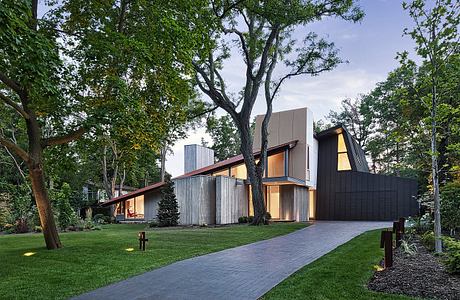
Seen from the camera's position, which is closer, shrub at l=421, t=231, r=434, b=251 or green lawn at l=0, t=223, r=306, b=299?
green lawn at l=0, t=223, r=306, b=299

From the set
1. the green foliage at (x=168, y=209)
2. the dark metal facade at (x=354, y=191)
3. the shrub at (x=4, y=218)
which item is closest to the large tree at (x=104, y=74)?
the green foliage at (x=168, y=209)

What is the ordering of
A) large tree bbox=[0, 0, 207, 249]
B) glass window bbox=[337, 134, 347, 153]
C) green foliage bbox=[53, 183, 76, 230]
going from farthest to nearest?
glass window bbox=[337, 134, 347, 153], green foliage bbox=[53, 183, 76, 230], large tree bbox=[0, 0, 207, 249]

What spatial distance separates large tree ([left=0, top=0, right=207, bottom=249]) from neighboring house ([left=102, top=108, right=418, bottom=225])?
8283 millimetres

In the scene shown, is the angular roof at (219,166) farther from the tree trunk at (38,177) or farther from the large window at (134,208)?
the tree trunk at (38,177)

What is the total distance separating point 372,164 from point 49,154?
36.1 m

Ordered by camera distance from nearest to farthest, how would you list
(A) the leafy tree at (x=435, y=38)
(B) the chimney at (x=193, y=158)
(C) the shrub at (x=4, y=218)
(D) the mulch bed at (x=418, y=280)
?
(D) the mulch bed at (x=418, y=280)
(A) the leafy tree at (x=435, y=38)
(C) the shrub at (x=4, y=218)
(B) the chimney at (x=193, y=158)

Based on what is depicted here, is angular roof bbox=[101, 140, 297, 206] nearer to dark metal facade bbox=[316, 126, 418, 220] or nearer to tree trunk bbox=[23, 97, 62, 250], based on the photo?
dark metal facade bbox=[316, 126, 418, 220]

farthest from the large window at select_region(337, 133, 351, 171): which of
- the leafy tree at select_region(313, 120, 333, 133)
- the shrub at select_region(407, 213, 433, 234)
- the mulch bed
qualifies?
the mulch bed

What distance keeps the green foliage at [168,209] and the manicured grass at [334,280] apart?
429 inches

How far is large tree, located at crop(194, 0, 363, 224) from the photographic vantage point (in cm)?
1659

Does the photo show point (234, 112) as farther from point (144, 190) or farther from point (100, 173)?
point (100, 173)

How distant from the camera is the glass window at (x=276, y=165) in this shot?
69.2ft

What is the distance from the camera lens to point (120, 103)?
8.07 m

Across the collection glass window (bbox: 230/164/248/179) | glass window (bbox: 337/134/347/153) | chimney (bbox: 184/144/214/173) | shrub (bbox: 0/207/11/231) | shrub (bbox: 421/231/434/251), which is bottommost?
shrub (bbox: 0/207/11/231)
